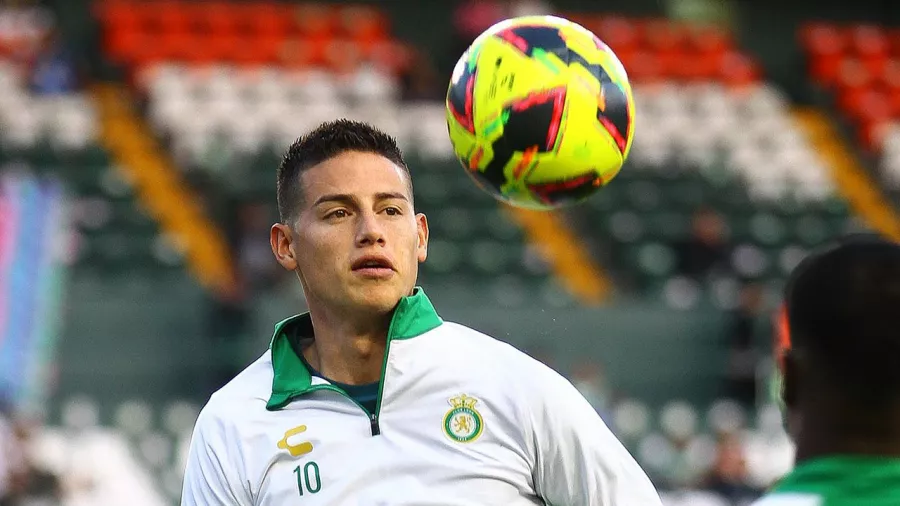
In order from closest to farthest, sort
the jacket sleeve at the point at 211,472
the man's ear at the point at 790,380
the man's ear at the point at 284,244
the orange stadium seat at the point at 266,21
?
the man's ear at the point at 790,380 → the jacket sleeve at the point at 211,472 → the man's ear at the point at 284,244 → the orange stadium seat at the point at 266,21

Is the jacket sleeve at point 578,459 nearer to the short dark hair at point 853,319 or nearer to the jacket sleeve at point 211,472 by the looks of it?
the jacket sleeve at point 211,472

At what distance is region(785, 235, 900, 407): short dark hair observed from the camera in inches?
76.6

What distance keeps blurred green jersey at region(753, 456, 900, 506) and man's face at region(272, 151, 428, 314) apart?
4.51 feet

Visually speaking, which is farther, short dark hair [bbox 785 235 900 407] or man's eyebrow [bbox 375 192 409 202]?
man's eyebrow [bbox 375 192 409 202]

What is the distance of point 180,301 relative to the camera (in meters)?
11.7

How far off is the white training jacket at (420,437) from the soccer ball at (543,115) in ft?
1.49

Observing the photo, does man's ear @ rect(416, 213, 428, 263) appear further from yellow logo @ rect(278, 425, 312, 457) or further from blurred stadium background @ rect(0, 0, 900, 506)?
blurred stadium background @ rect(0, 0, 900, 506)

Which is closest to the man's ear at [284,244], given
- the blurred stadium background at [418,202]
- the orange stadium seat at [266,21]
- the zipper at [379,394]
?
the zipper at [379,394]

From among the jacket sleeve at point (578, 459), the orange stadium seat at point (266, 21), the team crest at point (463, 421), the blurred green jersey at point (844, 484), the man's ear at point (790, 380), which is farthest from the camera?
the orange stadium seat at point (266, 21)

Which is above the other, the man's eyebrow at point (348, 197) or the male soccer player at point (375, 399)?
the man's eyebrow at point (348, 197)

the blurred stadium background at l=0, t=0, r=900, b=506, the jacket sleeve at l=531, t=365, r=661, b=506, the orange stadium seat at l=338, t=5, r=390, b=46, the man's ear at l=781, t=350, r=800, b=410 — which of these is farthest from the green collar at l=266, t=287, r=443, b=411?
the orange stadium seat at l=338, t=5, r=390, b=46

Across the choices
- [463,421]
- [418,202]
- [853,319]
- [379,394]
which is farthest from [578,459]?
[418,202]

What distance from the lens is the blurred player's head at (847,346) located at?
1.95 m

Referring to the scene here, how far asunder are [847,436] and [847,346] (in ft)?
0.42
